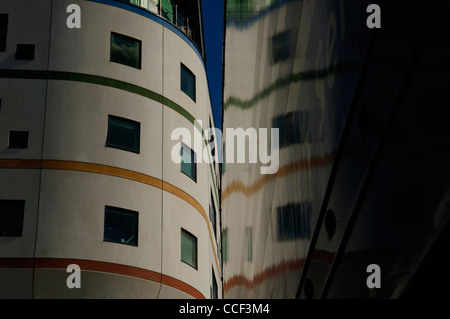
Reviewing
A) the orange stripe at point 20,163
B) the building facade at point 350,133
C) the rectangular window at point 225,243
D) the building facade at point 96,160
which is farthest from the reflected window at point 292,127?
the orange stripe at point 20,163

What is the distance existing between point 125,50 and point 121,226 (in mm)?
5749

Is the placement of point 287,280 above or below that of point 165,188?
below

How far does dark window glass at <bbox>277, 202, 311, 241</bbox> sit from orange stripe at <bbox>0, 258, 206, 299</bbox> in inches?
494

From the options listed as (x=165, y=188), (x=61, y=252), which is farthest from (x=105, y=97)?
(x=61, y=252)

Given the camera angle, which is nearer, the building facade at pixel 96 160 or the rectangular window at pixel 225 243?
the rectangular window at pixel 225 243

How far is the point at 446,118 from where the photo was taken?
5.93 ft

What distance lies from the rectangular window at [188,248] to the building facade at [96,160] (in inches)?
2.2

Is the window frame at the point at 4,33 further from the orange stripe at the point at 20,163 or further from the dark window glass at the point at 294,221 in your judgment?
the dark window glass at the point at 294,221

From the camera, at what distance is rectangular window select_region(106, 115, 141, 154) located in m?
18.9

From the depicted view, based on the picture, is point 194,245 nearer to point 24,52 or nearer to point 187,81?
point 187,81

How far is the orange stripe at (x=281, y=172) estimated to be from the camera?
328cm

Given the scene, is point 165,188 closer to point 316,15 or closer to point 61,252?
point 61,252
